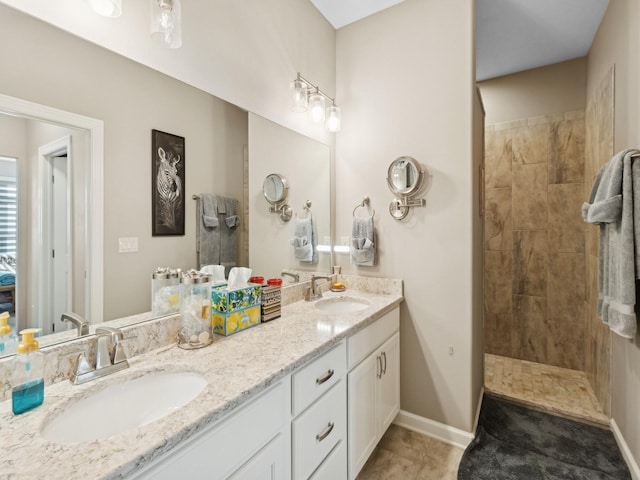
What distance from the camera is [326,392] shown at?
4.25 feet

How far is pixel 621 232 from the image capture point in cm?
146

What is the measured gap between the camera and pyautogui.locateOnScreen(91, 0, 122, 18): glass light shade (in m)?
1.03

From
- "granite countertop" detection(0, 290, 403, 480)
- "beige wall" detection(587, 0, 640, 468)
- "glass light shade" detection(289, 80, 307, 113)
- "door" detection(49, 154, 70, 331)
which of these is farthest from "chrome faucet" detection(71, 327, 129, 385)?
"beige wall" detection(587, 0, 640, 468)

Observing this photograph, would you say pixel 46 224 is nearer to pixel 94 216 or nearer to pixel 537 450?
pixel 94 216

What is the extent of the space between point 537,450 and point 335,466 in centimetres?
134

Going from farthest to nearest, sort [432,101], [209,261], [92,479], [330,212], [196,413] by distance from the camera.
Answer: [330,212]
[432,101]
[209,261]
[196,413]
[92,479]

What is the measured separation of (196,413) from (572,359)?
3405 millimetres

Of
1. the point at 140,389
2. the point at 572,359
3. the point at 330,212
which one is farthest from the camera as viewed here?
the point at 572,359

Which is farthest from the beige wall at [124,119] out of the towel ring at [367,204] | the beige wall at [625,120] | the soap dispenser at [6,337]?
the beige wall at [625,120]

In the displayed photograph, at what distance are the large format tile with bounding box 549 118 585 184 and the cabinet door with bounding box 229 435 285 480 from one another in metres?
3.18

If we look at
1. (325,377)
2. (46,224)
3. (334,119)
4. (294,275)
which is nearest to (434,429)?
(325,377)

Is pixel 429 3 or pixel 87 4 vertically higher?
pixel 429 3

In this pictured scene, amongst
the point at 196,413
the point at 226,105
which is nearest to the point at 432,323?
the point at 196,413

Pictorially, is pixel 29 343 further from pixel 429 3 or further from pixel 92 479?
pixel 429 3
